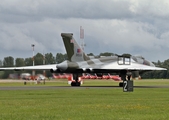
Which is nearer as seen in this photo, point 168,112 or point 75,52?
point 168,112

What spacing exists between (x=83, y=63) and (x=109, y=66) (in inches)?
130

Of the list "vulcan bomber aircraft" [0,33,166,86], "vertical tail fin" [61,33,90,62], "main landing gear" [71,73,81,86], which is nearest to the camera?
"vulcan bomber aircraft" [0,33,166,86]

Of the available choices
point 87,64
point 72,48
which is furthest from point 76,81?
point 72,48

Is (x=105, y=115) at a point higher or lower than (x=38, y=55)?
lower

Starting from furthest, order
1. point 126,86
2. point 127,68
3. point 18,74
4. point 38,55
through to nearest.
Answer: point 38,55, point 18,74, point 127,68, point 126,86

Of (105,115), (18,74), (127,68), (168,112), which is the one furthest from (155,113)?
(18,74)

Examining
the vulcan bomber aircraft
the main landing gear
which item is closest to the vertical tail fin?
the vulcan bomber aircraft

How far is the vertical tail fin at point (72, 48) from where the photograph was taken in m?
65.4

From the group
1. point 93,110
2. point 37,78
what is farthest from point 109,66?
point 93,110

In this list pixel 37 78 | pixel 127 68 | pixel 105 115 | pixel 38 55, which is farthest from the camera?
pixel 38 55

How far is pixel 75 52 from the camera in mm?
65938

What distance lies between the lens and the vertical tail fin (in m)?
65.4

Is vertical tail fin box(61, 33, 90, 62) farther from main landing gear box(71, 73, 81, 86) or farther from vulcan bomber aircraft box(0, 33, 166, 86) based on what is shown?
main landing gear box(71, 73, 81, 86)

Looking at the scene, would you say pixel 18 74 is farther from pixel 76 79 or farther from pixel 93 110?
pixel 93 110
